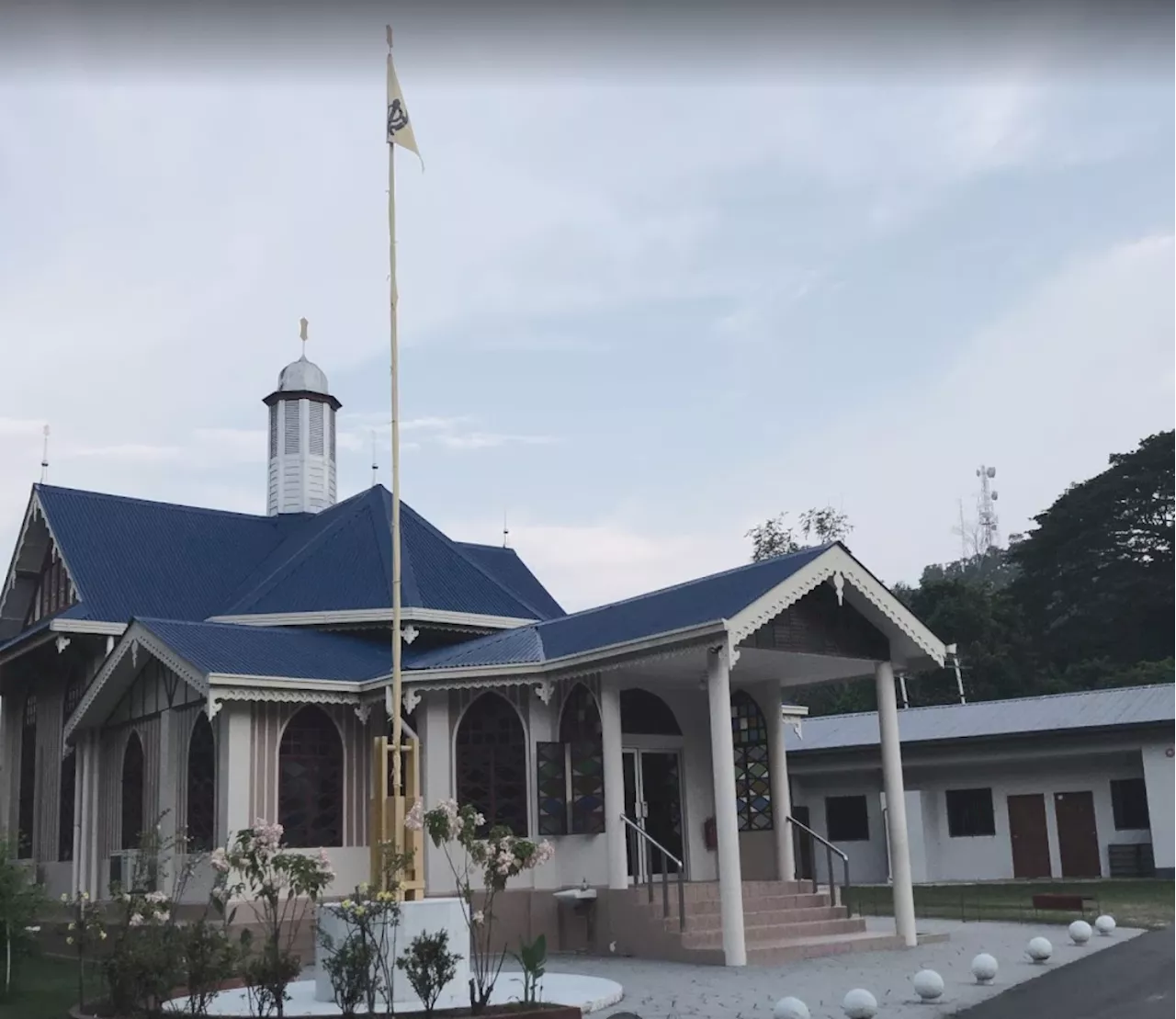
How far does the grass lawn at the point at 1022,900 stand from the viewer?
18797mm

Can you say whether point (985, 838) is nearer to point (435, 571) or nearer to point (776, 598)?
point (435, 571)

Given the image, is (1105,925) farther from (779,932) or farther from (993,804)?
(993,804)

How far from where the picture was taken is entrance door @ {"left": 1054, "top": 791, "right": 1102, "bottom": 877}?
2841cm

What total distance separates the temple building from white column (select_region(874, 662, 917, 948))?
4cm

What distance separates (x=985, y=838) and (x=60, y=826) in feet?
63.0

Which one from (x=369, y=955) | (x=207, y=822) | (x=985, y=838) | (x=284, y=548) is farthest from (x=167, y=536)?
(x=985, y=838)

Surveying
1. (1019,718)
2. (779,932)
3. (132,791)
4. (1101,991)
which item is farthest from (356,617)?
(1019,718)

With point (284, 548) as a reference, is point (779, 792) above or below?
below

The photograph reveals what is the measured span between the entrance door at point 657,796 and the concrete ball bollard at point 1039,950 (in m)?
5.52

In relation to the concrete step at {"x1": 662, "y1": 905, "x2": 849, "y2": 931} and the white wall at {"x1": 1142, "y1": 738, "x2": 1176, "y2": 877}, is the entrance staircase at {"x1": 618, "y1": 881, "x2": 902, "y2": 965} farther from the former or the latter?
the white wall at {"x1": 1142, "y1": 738, "x2": 1176, "y2": 877}

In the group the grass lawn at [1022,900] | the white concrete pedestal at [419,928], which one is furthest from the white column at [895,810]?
the white concrete pedestal at [419,928]

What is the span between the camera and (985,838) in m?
29.9

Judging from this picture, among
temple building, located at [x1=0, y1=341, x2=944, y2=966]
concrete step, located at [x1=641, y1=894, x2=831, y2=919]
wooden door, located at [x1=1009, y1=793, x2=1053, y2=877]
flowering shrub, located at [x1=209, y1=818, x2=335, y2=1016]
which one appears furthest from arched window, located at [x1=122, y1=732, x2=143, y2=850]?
wooden door, located at [x1=1009, y1=793, x2=1053, y2=877]

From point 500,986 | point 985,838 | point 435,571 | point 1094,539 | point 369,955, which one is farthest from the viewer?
point 1094,539
